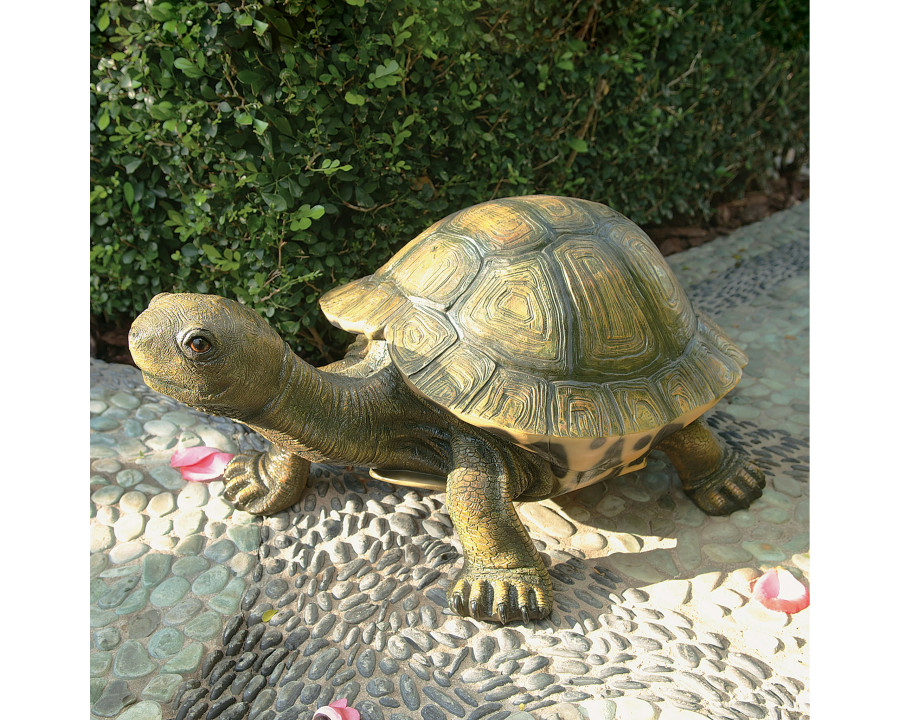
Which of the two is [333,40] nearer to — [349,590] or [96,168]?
[96,168]

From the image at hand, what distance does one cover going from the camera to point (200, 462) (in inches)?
137

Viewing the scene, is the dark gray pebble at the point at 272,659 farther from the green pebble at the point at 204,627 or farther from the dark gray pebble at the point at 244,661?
the green pebble at the point at 204,627

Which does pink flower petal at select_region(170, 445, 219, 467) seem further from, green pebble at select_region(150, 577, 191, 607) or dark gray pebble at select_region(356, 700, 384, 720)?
dark gray pebble at select_region(356, 700, 384, 720)

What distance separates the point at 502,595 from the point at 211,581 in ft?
3.97

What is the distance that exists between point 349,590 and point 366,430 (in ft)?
2.16

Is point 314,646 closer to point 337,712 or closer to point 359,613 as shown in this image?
point 359,613

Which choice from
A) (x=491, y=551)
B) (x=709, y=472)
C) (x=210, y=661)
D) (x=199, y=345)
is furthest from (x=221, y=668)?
(x=709, y=472)

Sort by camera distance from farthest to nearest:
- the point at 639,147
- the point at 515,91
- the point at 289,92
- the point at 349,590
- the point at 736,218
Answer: the point at 736,218 → the point at 639,147 → the point at 515,91 → the point at 289,92 → the point at 349,590

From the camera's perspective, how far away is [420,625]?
8.82 ft

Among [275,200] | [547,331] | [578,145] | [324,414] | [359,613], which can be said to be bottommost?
[359,613]

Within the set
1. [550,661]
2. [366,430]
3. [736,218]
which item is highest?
[736,218]

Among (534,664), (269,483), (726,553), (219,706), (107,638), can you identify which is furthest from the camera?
(269,483)

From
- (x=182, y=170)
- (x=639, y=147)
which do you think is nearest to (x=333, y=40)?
(x=182, y=170)

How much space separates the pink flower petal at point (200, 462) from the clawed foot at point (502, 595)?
1424 mm
